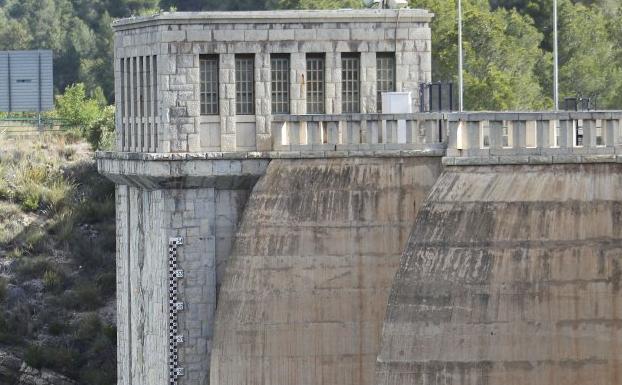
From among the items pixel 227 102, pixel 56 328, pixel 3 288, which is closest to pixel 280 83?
pixel 227 102

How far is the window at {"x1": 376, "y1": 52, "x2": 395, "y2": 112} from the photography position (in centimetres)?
3831

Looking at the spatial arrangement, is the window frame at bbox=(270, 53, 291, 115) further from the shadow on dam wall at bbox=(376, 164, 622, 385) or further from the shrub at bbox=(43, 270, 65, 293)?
the shrub at bbox=(43, 270, 65, 293)

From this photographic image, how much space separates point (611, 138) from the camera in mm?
32594

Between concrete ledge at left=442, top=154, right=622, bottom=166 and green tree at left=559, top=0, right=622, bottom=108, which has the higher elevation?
green tree at left=559, top=0, right=622, bottom=108

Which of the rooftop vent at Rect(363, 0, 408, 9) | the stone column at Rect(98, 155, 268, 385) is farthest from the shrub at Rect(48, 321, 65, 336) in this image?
the stone column at Rect(98, 155, 268, 385)

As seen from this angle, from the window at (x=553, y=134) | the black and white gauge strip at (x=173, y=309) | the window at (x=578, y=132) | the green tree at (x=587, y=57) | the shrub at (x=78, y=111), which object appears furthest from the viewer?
the shrub at (x=78, y=111)

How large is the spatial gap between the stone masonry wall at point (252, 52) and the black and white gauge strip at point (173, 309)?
175 cm

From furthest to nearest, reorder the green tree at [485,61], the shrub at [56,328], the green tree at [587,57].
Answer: the green tree at [587,57] < the shrub at [56,328] < the green tree at [485,61]

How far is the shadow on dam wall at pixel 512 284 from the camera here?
105ft

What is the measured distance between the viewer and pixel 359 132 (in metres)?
36.8

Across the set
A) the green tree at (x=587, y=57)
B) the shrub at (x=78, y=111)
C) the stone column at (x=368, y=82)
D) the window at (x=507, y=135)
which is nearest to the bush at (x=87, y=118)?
the shrub at (x=78, y=111)

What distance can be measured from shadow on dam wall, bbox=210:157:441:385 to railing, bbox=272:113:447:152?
1.44 ft

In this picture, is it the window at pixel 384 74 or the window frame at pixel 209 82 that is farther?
the window at pixel 384 74

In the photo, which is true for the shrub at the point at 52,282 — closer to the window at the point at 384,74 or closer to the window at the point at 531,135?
the window at the point at 384,74
